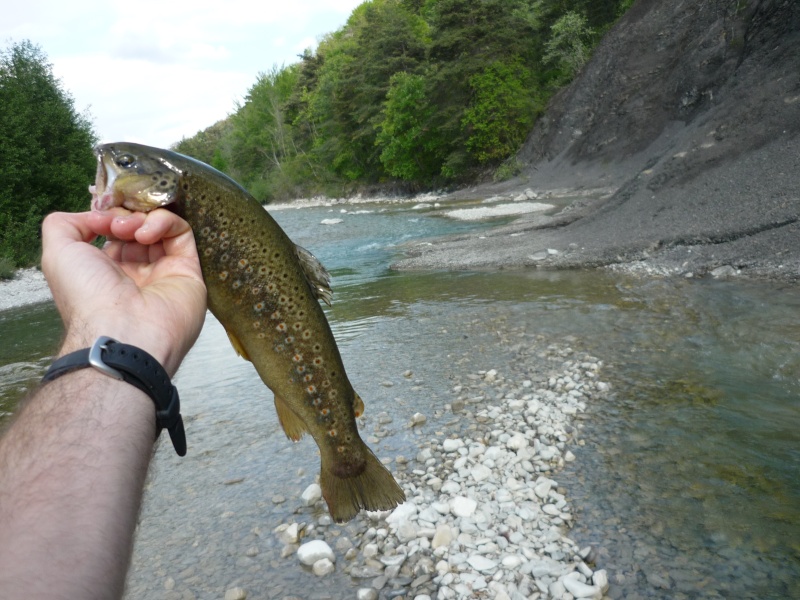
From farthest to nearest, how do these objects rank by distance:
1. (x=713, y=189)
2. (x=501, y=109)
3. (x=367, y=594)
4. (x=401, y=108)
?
(x=401, y=108)
(x=501, y=109)
(x=713, y=189)
(x=367, y=594)

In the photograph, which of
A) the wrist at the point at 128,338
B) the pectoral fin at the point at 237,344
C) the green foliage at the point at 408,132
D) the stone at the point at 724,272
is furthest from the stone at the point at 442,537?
the green foliage at the point at 408,132

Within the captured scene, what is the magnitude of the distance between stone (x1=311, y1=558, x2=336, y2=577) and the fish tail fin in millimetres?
734

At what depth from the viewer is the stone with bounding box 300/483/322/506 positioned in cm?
440

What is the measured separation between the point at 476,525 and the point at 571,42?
4147cm

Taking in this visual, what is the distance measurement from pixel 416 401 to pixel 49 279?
14.2 feet

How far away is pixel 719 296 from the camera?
856 centimetres

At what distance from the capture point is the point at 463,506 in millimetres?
4074

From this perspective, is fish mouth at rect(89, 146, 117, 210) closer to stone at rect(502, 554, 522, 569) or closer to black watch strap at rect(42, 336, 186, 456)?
black watch strap at rect(42, 336, 186, 456)

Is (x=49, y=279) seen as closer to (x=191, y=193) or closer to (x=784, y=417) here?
(x=191, y=193)

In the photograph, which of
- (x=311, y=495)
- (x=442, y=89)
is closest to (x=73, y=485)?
(x=311, y=495)

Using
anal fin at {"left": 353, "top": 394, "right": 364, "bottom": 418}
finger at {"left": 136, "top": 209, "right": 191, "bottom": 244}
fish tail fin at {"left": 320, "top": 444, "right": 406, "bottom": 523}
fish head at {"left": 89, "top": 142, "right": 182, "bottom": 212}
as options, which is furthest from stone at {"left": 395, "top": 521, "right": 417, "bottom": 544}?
fish head at {"left": 89, "top": 142, "right": 182, "bottom": 212}

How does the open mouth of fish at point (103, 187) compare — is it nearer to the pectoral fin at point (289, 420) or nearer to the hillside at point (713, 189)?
the pectoral fin at point (289, 420)

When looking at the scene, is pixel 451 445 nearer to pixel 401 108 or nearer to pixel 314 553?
pixel 314 553

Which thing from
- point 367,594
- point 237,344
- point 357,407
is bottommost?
point 367,594
